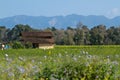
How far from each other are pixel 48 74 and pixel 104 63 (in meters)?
0.99

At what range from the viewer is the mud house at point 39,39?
61062mm

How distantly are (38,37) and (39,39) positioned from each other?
2.73 feet

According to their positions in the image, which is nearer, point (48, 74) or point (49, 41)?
point (48, 74)

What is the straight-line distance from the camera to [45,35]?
62.9 m

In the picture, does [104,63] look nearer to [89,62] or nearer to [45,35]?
[89,62]

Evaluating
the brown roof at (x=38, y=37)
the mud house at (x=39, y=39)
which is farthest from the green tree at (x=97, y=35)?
the mud house at (x=39, y=39)

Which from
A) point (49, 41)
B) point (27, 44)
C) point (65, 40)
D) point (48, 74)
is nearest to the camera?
point (48, 74)

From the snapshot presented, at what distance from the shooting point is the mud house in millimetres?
61062

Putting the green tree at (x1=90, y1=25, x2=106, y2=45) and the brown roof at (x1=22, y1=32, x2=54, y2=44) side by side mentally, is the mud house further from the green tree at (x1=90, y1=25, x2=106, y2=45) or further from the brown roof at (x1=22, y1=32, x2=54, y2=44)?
the green tree at (x1=90, y1=25, x2=106, y2=45)

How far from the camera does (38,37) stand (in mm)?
63125

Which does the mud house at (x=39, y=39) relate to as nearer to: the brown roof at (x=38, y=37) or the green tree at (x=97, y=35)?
the brown roof at (x=38, y=37)

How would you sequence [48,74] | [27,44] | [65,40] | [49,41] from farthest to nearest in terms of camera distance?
[65,40] < [49,41] < [27,44] < [48,74]

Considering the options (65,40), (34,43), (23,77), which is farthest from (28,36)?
(23,77)

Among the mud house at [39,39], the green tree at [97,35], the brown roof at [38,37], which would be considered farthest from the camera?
the green tree at [97,35]
